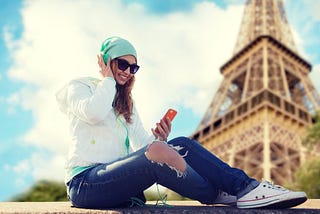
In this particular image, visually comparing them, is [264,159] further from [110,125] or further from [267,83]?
[110,125]

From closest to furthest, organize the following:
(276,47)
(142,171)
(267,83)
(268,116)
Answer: (142,171) < (268,116) < (267,83) < (276,47)

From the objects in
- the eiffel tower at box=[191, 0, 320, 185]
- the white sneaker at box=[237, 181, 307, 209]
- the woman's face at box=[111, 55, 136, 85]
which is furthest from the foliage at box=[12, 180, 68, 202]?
the white sneaker at box=[237, 181, 307, 209]

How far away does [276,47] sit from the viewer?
30938mm

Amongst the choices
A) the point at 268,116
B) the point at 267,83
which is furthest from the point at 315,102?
the point at 268,116

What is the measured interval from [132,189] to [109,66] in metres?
0.86

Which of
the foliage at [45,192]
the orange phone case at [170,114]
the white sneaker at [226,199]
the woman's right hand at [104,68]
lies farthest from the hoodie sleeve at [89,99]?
the foliage at [45,192]

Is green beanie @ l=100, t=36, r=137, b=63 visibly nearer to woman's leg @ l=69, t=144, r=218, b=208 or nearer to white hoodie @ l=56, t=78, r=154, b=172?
white hoodie @ l=56, t=78, r=154, b=172

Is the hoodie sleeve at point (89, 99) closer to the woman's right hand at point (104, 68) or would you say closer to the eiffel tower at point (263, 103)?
the woman's right hand at point (104, 68)

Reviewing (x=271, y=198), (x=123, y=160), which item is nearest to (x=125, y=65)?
(x=123, y=160)

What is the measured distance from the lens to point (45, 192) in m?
16.2

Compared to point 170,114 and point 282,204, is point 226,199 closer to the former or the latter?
point 282,204

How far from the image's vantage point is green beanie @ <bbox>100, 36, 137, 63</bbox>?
305 cm

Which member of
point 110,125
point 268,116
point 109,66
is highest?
point 268,116

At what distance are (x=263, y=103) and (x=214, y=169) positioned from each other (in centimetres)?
2242
